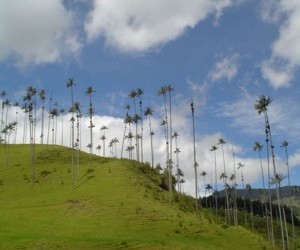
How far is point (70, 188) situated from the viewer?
90.9 m

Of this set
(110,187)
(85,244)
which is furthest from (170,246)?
(110,187)

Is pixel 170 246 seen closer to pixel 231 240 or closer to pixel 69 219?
pixel 231 240

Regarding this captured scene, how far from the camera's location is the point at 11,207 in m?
82.2

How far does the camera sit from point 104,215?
72.2 meters

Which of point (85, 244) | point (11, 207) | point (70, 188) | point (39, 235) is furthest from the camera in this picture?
point (70, 188)

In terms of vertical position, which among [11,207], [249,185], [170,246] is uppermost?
[249,185]

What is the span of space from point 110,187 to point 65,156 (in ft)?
129

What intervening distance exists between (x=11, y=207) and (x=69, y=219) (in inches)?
623

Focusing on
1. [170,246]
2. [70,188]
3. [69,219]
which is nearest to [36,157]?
[70,188]

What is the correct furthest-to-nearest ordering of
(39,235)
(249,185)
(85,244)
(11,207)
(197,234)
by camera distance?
1. (249,185)
2. (11,207)
3. (197,234)
4. (39,235)
5. (85,244)

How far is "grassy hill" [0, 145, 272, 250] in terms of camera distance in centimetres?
5991

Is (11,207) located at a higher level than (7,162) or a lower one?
lower

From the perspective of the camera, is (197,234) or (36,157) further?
(36,157)

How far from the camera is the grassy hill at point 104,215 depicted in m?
59.9
